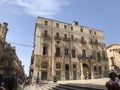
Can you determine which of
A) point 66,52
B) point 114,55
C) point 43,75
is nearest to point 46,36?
point 66,52

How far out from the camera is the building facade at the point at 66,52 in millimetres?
29016

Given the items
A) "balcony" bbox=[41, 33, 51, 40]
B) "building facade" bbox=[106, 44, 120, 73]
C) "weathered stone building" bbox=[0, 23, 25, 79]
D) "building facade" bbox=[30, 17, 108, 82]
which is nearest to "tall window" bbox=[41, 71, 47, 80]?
"building facade" bbox=[30, 17, 108, 82]

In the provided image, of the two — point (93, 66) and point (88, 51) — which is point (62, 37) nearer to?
point (88, 51)

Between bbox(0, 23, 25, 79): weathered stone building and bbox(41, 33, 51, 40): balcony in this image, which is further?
bbox(0, 23, 25, 79): weathered stone building

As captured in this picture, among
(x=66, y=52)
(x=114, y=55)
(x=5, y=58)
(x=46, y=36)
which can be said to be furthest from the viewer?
(x=5, y=58)

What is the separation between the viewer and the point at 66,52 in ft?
105

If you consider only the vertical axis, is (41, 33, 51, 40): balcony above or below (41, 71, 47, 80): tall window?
above

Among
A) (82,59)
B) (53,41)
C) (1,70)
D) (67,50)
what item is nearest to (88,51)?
(82,59)

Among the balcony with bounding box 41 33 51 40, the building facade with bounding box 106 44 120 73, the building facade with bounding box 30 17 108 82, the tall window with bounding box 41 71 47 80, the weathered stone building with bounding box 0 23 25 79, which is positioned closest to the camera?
the tall window with bounding box 41 71 47 80

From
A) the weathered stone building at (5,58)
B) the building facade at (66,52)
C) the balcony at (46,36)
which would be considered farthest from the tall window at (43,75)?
the weathered stone building at (5,58)

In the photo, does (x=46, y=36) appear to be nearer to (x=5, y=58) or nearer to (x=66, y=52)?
(x=66, y=52)

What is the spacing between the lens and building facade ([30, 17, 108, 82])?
95.2 feet

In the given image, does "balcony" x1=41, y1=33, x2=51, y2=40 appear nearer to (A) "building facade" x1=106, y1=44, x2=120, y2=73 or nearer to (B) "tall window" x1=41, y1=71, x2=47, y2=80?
(B) "tall window" x1=41, y1=71, x2=47, y2=80

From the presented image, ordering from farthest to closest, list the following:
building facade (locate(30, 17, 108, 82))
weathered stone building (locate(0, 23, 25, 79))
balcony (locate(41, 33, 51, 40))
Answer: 1. weathered stone building (locate(0, 23, 25, 79))
2. balcony (locate(41, 33, 51, 40))
3. building facade (locate(30, 17, 108, 82))
